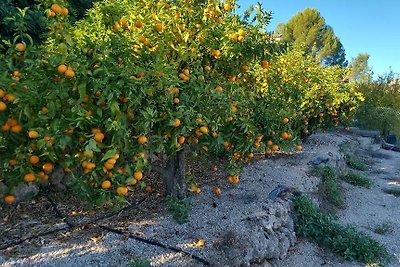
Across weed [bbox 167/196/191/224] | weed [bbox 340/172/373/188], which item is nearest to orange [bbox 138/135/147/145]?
weed [bbox 167/196/191/224]

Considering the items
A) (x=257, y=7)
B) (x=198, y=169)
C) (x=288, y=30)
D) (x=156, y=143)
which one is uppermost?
(x=288, y=30)

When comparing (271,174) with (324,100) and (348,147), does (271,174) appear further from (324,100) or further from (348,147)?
(348,147)

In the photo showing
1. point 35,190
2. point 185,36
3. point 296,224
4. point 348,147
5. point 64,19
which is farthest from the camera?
point 348,147

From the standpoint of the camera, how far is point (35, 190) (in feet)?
12.5

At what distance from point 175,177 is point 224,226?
Result: 0.77 meters

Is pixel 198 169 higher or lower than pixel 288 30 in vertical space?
lower

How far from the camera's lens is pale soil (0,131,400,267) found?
298 centimetres

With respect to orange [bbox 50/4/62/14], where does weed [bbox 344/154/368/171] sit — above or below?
below

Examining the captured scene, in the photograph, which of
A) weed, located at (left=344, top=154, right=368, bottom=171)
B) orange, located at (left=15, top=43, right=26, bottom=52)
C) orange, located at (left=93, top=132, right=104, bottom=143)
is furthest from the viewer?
weed, located at (left=344, top=154, right=368, bottom=171)

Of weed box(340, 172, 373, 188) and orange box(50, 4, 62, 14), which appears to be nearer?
orange box(50, 4, 62, 14)

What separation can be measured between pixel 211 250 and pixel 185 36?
6.18 feet

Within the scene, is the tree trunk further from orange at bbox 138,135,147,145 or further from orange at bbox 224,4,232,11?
orange at bbox 224,4,232,11

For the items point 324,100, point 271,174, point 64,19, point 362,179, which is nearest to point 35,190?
point 64,19

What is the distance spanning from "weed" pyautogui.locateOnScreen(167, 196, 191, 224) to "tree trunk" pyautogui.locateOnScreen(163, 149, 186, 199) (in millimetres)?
121
